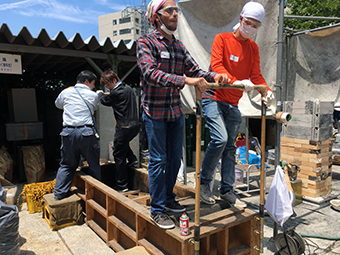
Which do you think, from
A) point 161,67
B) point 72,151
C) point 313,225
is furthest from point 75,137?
point 313,225

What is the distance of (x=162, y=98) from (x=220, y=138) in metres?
0.70

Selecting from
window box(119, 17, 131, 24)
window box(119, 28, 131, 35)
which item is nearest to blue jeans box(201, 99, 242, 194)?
window box(119, 28, 131, 35)

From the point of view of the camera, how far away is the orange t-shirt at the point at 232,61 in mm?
2623

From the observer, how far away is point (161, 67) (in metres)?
2.31

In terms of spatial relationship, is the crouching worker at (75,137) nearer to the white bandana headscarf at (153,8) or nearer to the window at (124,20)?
the white bandana headscarf at (153,8)

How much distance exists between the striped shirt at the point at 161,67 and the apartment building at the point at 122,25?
78.1m

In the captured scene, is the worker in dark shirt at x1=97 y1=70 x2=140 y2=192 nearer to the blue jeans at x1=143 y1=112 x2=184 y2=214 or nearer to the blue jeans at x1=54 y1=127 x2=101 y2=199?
the blue jeans at x1=54 y1=127 x2=101 y2=199

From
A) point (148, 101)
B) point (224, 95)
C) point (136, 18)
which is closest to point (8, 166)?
point (148, 101)

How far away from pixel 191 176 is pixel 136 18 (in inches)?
3176

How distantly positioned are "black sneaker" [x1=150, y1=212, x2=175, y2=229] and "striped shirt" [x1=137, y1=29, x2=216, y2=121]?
0.85 metres

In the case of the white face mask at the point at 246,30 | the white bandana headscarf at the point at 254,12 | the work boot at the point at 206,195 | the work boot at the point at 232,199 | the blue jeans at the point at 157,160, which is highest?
the white bandana headscarf at the point at 254,12

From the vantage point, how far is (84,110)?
148 inches

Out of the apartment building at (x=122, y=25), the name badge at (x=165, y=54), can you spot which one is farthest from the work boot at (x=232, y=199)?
the apartment building at (x=122, y=25)

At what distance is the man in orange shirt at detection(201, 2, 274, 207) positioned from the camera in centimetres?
259
